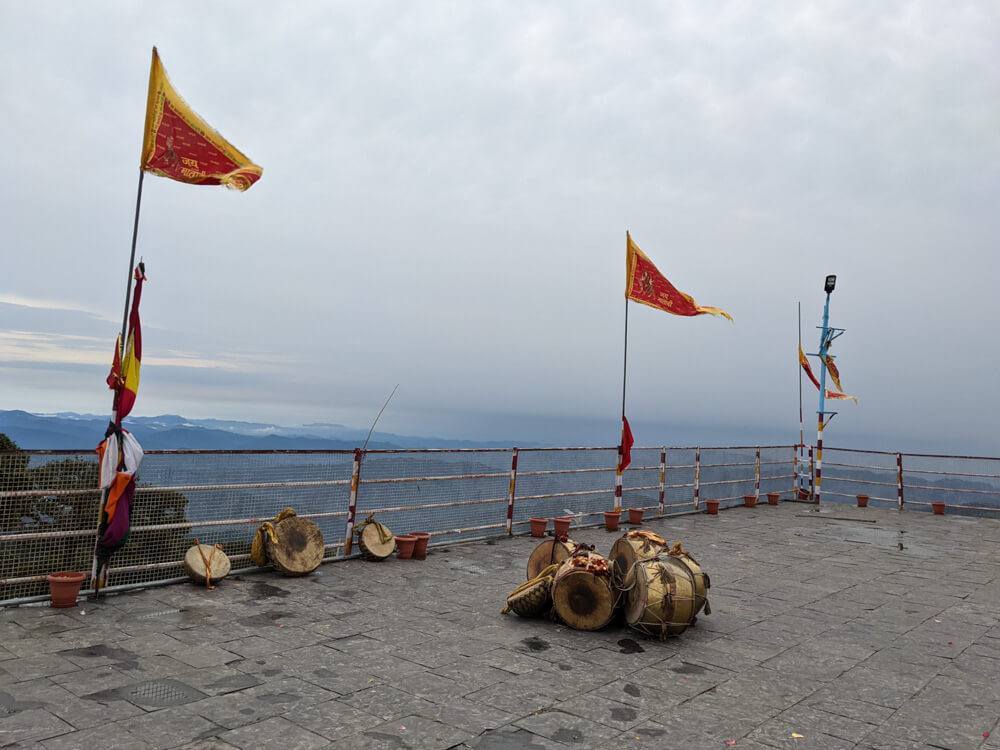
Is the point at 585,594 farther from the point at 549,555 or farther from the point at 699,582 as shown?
the point at 549,555

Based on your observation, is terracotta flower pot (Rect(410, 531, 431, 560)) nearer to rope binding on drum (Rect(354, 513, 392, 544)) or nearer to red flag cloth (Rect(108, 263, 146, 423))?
rope binding on drum (Rect(354, 513, 392, 544))

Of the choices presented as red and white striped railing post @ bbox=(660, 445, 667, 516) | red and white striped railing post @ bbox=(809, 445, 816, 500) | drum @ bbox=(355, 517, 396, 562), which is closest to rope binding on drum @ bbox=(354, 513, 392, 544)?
drum @ bbox=(355, 517, 396, 562)

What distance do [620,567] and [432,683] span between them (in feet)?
8.81

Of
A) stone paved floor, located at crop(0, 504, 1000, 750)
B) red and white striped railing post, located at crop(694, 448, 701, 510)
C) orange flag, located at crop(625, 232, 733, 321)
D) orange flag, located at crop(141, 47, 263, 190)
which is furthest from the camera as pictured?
red and white striped railing post, located at crop(694, 448, 701, 510)

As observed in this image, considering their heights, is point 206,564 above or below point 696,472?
below

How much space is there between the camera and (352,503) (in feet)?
29.8

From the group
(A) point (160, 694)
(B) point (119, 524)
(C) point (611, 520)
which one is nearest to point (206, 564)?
(B) point (119, 524)

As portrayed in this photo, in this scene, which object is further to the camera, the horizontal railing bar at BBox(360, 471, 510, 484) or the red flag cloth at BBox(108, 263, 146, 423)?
the horizontal railing bar at BBox(360, 471, 510, 484)

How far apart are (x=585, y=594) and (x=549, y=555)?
143cm

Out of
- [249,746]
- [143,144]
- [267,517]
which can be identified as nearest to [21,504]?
[267,517]

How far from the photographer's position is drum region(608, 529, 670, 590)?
21.5 ft

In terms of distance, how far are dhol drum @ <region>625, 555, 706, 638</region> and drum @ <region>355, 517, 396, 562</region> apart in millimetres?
3870

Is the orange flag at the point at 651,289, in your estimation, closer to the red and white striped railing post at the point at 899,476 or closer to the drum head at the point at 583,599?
the drum head at the point at 583,599

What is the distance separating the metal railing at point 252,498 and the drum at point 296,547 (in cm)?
25
